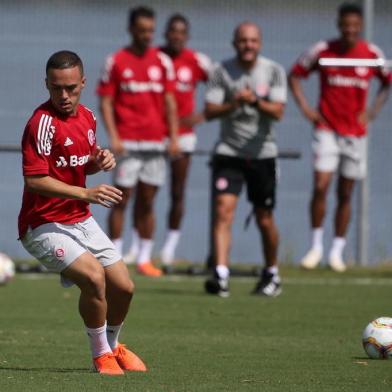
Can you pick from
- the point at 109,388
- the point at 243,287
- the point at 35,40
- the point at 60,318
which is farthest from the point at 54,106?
the point at 35,40

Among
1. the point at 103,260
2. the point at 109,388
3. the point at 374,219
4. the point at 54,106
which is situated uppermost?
the point at 54,106

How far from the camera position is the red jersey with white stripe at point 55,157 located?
6.84 metres

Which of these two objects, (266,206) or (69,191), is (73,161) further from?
(266,206)

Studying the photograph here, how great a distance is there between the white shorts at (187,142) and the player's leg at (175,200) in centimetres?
25

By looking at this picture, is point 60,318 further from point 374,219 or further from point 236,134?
point 374,219

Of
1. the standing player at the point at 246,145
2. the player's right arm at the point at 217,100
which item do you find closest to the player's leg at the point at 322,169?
the standing player at the point at 246,145

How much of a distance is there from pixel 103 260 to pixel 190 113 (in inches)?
337

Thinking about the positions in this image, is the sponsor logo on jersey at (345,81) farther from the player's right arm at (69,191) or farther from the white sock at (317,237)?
the player's right arm at (69,191)

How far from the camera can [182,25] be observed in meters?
15.1

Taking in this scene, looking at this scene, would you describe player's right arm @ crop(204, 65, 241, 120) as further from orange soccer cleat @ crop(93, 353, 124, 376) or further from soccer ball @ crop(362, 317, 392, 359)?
orange soccer cleat @ crop(93, 353, 124, 376)

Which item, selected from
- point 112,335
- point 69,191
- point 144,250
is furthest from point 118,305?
point 144,250

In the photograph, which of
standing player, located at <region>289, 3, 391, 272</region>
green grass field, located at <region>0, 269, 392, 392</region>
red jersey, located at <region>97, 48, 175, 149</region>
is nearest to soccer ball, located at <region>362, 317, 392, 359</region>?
green grass field, located at <region>0, 269, 392, 392</region>

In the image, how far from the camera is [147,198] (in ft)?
46.2

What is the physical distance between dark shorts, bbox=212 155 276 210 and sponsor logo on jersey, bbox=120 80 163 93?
241cm
